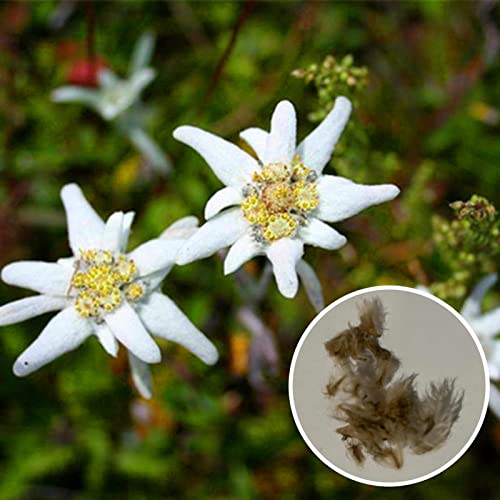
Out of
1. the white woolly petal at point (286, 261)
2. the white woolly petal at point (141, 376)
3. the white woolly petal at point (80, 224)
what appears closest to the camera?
the white woolly petal at point (286, 261)

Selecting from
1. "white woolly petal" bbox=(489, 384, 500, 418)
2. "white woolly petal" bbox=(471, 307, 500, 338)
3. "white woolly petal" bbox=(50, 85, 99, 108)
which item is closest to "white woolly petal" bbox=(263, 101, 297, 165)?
"white woolly petal" bbox=(471, 307, 500, 338)

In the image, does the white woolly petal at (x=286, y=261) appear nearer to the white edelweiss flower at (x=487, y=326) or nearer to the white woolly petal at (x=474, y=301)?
the white edelweiss flower at (x=487, y=326)

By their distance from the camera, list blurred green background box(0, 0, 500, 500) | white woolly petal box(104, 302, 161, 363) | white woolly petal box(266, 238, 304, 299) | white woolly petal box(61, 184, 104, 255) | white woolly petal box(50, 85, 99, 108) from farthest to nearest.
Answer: white woolly petal box(50, 85, 99, 108), blurred green background box(0, 0, 500, 500), white woolly petal box(61, 184, 104, 255), white woolly petal box(104, 302, 161, 363), white woolly petal box(266, 238, 304, 299)

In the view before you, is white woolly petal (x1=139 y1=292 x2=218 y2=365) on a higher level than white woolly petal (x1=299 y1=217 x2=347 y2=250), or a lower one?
lower

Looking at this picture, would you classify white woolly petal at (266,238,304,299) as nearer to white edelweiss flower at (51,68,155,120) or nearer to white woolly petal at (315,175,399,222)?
white woolly petal at (315,175,399,222)

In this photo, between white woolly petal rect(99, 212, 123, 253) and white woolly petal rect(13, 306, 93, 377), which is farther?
white woolly petal rect(99, 212, 123, 253)

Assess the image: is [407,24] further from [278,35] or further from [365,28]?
[278,35]

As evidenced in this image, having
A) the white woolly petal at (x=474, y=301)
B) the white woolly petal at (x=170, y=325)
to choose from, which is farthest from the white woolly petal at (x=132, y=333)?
the white woolly petal at (x=474, y=301)

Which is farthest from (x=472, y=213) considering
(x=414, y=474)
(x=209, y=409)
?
(x=209, y=409)
